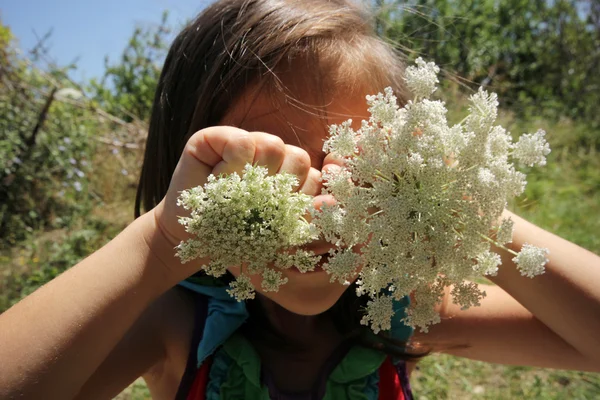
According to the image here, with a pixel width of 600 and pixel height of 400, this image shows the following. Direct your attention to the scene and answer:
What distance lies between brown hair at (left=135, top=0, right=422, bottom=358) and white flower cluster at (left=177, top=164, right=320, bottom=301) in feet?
1.77

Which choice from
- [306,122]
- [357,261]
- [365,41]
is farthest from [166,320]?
[365,41]

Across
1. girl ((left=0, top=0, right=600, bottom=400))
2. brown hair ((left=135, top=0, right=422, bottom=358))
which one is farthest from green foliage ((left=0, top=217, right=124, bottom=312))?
brown hair ((left=135, top=0, right=422, bottom=358))

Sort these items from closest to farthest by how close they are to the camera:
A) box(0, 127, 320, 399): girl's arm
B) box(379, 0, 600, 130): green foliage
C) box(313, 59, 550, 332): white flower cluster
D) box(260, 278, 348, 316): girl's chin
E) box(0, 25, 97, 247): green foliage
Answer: box(313, 59, 550, 332): white flower cluster
box(0, 127, 320, 399): girl's arm
box(260, 278, 348, 316): girl's chin
box(0, 25, 97, 247): green foliage
box(379, 0, 600, 130): green foliage

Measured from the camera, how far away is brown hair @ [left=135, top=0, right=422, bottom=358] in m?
1.39

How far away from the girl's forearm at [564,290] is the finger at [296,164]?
0.79 meters

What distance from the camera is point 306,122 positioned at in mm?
1277

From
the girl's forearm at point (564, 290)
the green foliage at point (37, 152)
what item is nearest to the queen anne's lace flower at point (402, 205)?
the girl's forearm at point (564, 290)

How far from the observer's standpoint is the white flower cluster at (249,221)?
32.7 inches

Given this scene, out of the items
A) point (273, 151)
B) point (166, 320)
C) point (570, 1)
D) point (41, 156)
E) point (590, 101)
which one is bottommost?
point (166, 320)

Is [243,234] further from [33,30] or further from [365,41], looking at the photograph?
[33,30]

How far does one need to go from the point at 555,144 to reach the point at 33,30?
7.29 meters

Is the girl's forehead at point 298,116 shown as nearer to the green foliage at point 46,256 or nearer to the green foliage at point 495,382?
the green foliage at point 495,382

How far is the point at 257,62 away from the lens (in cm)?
141

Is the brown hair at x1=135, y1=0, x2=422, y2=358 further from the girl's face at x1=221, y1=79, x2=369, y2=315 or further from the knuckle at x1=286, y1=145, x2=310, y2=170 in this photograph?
the knuckle at x1=286, y1=145, x2=310, y2=170
